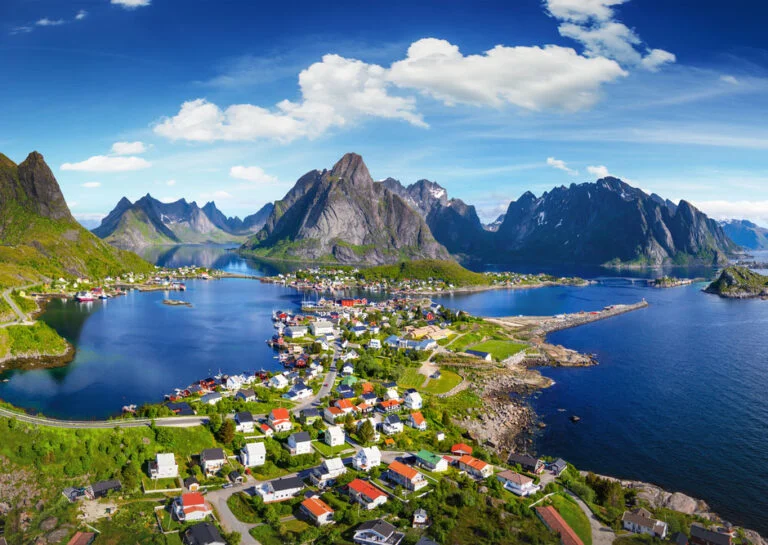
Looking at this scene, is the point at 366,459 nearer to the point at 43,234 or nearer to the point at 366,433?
the point at 366,433

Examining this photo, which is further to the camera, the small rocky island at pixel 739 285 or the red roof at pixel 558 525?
the small rocky island at pixel 739 285

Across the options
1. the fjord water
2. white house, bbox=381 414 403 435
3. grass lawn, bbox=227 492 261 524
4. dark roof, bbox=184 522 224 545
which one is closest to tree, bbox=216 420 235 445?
grass lawn, bbox=227 492 261 524

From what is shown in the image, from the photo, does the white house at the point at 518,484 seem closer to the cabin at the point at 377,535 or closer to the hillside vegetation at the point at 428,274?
the cabin at the point at 377,535

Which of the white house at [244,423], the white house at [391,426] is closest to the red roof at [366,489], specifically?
the white house at [391,426]

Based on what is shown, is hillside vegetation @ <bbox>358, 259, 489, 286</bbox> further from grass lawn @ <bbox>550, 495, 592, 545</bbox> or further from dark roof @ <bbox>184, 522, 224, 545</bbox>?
dark roof @ <bbox>184, 522, 224, 545</bbox>

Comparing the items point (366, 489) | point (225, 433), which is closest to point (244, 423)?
point (225, 433)

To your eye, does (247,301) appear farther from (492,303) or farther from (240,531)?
(240,531)
